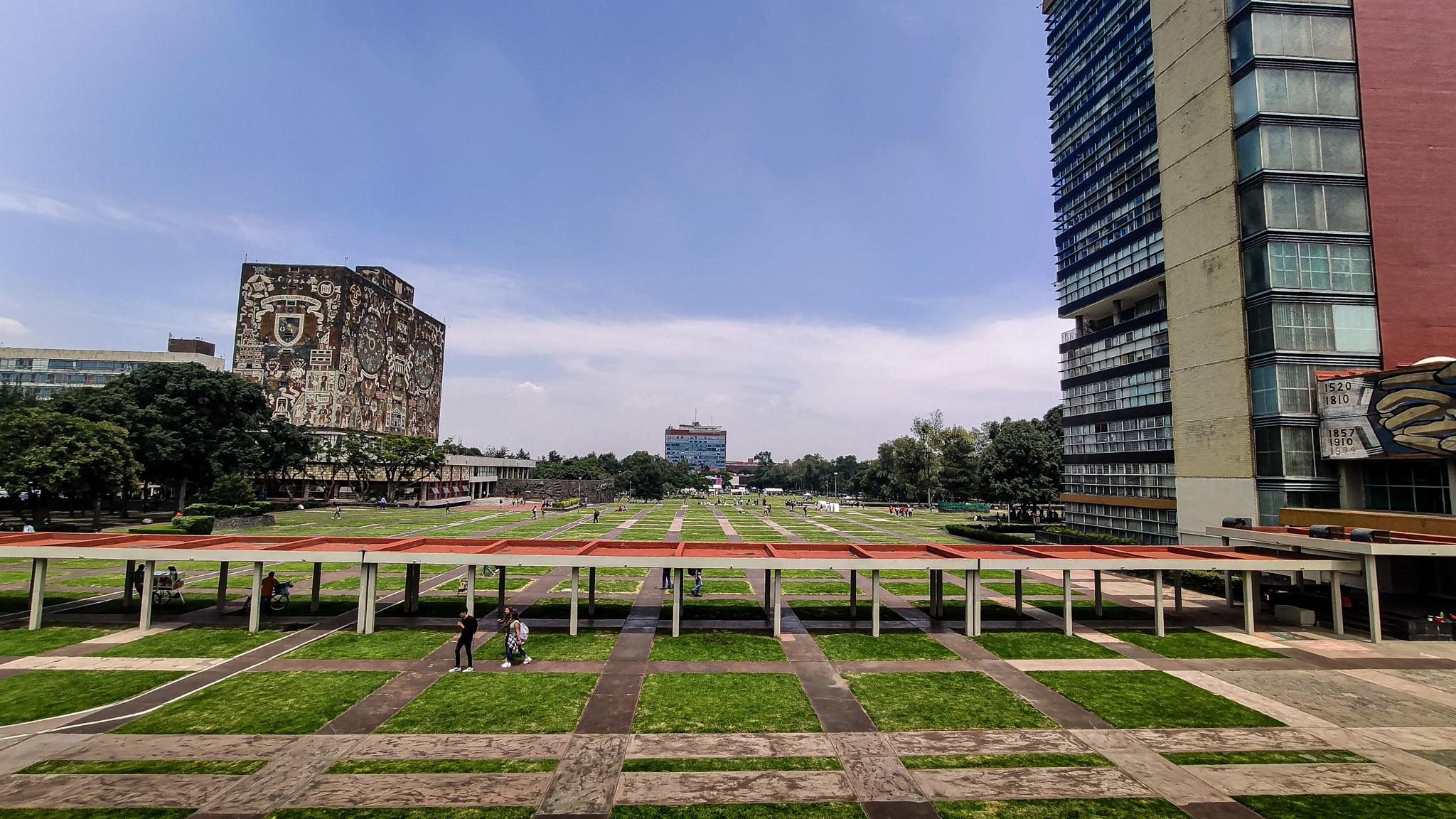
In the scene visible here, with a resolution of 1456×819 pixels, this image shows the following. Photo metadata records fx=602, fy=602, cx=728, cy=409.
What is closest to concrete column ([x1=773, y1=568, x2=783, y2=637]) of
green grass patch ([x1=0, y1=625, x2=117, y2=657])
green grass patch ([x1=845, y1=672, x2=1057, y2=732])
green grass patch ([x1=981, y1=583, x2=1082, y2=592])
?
green grass patch ([x1=845, y1=672, x2=1057, y2=732])

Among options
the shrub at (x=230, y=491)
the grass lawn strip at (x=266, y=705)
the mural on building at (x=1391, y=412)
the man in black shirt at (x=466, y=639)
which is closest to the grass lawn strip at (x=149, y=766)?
the grass lawn strip at (x=266, y=705)

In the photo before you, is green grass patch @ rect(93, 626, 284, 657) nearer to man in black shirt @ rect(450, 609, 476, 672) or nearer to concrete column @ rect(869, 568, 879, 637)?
man in black shirt @ rect(450, 609, 476, 672)

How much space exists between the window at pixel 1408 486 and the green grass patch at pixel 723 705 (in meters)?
32.5

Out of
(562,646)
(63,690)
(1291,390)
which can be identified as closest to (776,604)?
(562,646)

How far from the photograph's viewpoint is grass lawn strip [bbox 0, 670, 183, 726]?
45.1 feet

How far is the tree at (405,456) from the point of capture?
87312mm

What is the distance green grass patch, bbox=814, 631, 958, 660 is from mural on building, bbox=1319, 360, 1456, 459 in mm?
25585

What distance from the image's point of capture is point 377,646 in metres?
19.2

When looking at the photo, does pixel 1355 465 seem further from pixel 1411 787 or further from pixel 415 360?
pixel 415 360

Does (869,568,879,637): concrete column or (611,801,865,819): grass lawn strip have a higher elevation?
(869,568,879,637): concrete column

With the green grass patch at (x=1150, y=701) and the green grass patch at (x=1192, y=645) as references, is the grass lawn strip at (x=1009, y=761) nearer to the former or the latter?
the green grass patch at (x=1150, y=701)

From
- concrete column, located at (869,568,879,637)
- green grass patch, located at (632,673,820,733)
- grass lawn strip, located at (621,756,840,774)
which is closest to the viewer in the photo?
grass lawn strip, located at (621,756,840,774)

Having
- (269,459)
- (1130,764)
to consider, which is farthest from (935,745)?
(269,459)

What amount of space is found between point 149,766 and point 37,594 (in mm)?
15111
